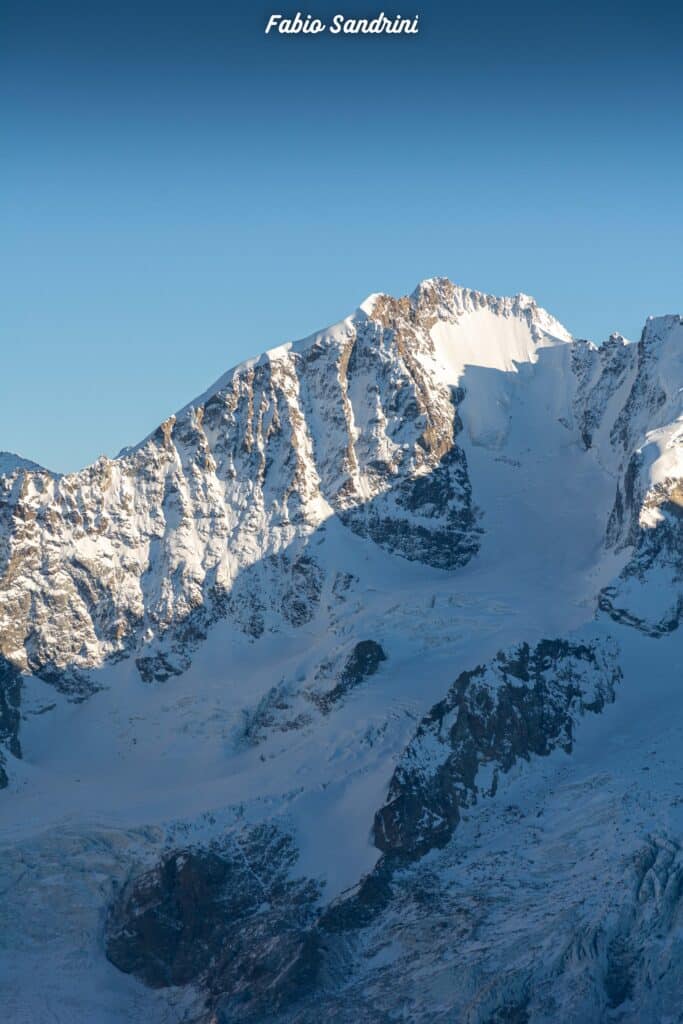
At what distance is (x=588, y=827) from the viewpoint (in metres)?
Answer: 187

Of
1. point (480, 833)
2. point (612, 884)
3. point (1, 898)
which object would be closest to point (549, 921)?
point (612, 884)

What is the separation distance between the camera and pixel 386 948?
591 feet

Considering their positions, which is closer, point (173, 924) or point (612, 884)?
point (612, 884)

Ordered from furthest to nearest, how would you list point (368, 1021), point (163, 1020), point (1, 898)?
point (1, 898) < point (163, 1020) < point (368, 1021)

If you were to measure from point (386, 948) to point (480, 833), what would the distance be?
16.3m

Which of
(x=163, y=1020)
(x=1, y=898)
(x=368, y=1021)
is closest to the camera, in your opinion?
(x=368, y=1021)

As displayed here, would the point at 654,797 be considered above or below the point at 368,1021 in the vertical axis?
above

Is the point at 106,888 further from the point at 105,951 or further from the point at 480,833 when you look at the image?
the point at 480,833

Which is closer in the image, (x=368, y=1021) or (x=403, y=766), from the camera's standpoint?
(x=368, y=1021)

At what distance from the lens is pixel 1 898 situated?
196m

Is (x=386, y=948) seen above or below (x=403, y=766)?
below

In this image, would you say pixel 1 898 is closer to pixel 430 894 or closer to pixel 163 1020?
pixel 163 1020

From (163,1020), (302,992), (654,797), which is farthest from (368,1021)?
(654,797)

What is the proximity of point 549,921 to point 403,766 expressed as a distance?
27522mm
